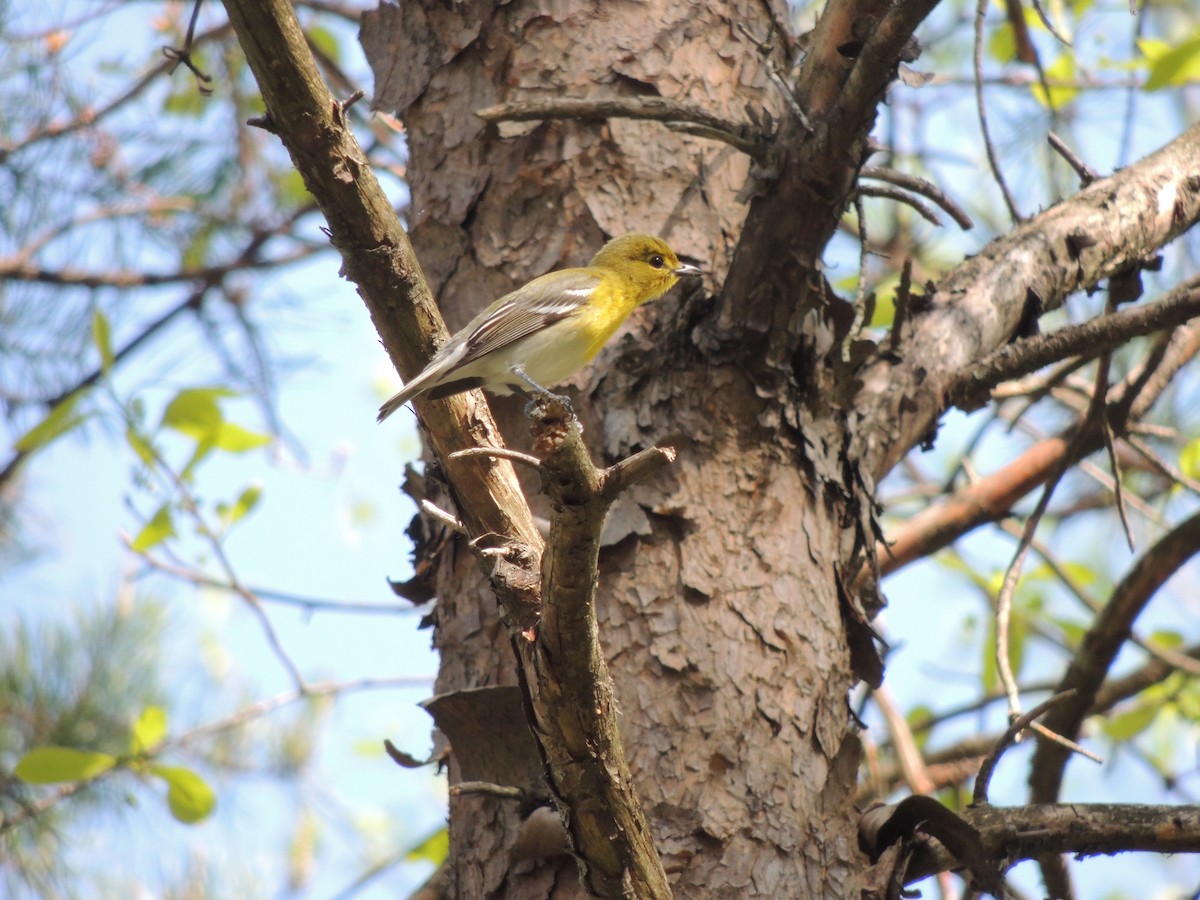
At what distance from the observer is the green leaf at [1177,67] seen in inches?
138

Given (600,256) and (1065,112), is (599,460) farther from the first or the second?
(1065,112)

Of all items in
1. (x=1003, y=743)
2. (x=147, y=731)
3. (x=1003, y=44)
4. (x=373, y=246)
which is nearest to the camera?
(x=373, y=246)

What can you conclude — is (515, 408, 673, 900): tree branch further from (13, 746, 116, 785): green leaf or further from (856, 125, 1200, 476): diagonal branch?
(13, 746, 116, 785): green leaf

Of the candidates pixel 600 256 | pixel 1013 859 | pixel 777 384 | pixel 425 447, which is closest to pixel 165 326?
pixel 425 447

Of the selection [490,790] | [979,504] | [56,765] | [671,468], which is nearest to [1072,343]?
[671,468]

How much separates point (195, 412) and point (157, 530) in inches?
17.3

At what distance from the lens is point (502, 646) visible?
2.70 metres

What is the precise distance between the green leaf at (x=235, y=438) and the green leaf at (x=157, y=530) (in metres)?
0.33

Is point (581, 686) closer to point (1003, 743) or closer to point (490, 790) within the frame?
point (490, 790)

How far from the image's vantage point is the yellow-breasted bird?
9.54 feet

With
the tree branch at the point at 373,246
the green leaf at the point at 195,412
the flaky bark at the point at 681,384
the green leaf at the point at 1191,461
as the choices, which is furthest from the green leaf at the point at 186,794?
the green leaf at the point at 1191,461

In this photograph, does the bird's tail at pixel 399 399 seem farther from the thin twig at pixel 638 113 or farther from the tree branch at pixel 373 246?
the thin twig at pixel 638 113

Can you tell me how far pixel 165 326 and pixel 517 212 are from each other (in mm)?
2711

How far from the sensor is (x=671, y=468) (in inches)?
107
